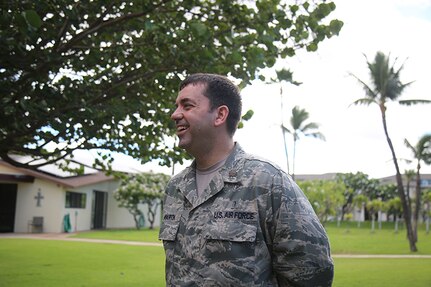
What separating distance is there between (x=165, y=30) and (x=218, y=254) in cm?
459

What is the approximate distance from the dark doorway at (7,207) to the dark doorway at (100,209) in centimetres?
582

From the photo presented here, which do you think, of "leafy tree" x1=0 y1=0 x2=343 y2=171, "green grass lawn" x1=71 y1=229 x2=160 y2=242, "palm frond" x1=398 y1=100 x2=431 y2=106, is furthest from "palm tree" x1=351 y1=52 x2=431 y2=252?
"leafy tree" x1=0 y1=0 x2=343 y2=171

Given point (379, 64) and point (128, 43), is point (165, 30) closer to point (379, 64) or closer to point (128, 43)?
point (128, 43)

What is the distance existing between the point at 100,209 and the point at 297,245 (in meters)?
33.6

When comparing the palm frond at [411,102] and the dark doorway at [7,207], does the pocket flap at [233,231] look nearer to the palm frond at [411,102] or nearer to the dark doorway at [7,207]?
the palm frond at [411,102]

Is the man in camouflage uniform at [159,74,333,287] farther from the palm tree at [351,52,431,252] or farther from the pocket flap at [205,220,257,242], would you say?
the palm tree at [351,52,431,252]

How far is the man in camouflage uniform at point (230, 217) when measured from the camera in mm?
2305

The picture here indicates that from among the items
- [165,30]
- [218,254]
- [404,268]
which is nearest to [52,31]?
[165,30]

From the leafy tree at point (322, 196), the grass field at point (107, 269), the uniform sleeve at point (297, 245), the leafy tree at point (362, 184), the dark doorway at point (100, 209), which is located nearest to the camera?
the uniform sleeve at point (297, 245)

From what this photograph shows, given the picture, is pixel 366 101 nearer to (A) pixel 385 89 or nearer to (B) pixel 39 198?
(A) pixel 385 89

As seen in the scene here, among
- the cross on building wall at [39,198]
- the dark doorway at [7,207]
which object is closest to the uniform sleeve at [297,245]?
the cross on building wall at [39,198]

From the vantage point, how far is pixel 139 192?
32062 millimetres

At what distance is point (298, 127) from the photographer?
146ft

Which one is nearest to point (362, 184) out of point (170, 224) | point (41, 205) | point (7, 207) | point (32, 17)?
point (41, 205)
